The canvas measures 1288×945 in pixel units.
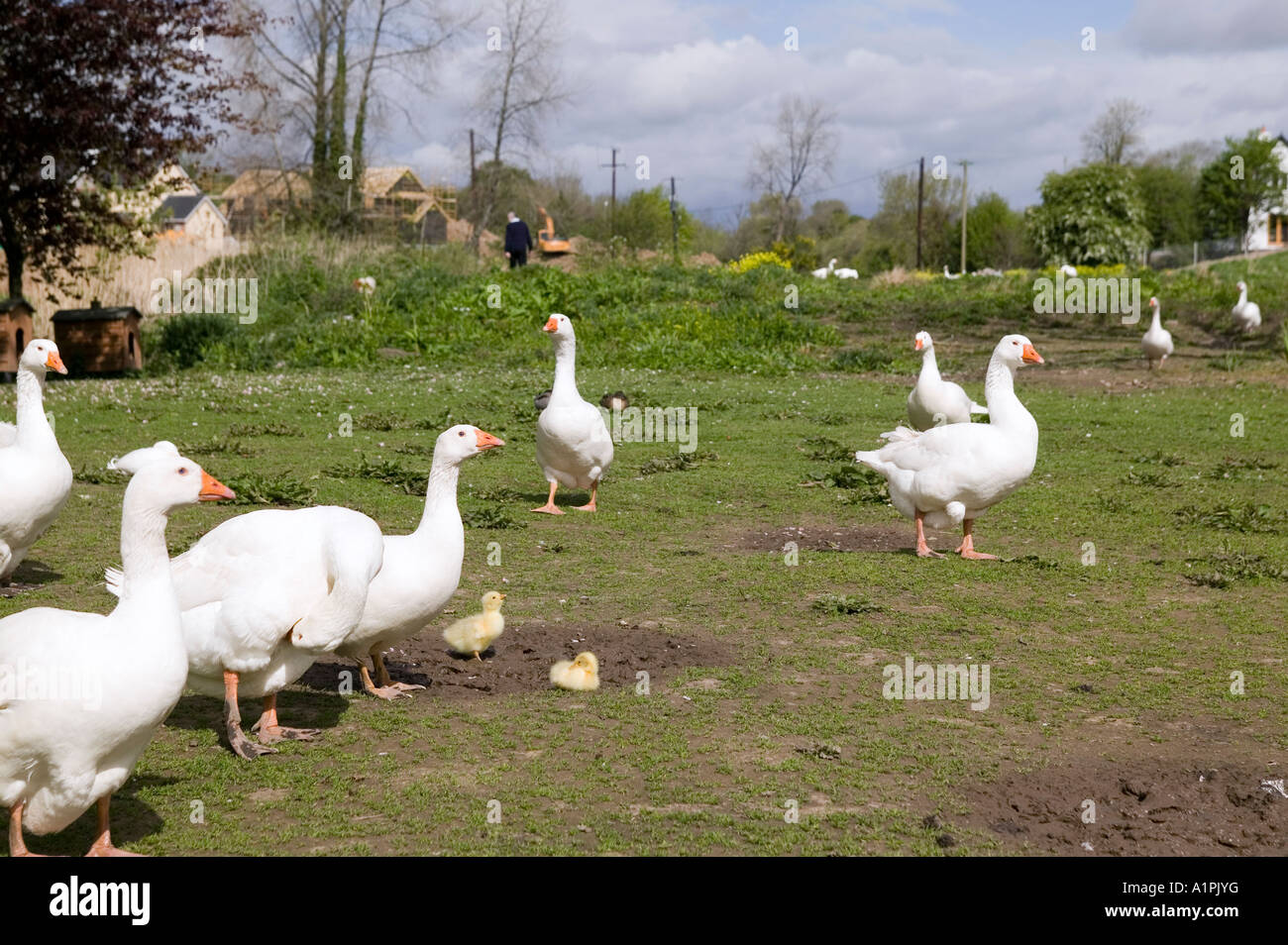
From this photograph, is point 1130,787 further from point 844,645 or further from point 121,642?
point 121,642

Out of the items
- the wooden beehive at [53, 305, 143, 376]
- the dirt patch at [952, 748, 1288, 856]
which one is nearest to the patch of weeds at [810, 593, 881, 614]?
the dirt patch at [952, 748, 1288, 856]

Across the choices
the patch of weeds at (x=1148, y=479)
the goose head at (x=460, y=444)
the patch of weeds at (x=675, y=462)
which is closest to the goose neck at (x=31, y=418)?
the goose head at (x=460, y=444)

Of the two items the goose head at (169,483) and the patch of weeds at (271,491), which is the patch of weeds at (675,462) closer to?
the patch of weeds at (271,491)

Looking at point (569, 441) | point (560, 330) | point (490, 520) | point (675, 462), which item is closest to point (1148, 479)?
point (675, 462)

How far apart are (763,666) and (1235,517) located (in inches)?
213

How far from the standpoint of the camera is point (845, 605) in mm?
7172

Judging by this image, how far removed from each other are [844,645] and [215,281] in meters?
20.1

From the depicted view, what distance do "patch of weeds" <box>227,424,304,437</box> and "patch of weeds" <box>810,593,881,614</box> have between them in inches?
311

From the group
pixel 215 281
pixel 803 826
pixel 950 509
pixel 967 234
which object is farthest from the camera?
pixel 967 234

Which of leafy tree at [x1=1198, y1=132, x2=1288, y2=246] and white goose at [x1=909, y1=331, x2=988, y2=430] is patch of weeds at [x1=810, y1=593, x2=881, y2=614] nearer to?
white goose at [x1=909, y1=331, x2=988, y2=430]

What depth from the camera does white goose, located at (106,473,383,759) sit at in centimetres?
475

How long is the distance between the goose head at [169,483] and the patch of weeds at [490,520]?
5.00 metres

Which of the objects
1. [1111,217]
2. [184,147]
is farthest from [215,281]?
[1111,217]

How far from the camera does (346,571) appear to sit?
4.80m
